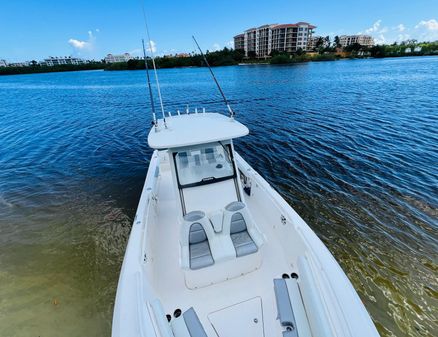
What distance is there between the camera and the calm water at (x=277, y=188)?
14.1 ft

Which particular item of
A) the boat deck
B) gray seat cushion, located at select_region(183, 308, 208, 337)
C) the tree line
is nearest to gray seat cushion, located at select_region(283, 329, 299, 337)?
the boat deck

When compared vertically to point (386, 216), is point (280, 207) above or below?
above

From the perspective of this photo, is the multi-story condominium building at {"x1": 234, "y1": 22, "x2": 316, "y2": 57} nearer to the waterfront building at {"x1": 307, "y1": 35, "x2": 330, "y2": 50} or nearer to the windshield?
the waterfront building at {"x1": 307, "y1": 35, "x2": 330, "y2": 50}

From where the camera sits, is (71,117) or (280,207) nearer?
(280,207)

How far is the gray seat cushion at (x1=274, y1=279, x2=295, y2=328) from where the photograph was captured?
2.72m

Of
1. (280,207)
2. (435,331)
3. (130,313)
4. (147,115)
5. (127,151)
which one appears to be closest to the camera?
(130,313)

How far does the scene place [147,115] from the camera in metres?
18.2

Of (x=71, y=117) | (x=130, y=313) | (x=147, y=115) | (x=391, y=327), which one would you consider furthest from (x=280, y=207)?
(x=71, y=117)

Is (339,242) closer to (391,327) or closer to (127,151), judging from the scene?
(391,327)

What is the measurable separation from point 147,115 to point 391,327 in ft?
60.4

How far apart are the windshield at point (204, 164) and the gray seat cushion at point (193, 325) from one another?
219 cm

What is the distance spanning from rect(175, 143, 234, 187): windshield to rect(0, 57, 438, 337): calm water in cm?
289

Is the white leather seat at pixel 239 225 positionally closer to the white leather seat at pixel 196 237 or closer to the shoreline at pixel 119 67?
the white leather seat at pixel 196 237

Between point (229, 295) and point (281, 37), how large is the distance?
10725 cm
